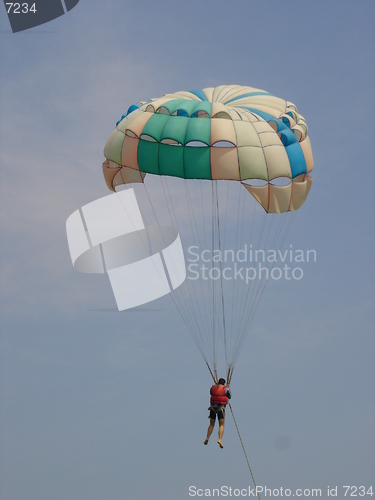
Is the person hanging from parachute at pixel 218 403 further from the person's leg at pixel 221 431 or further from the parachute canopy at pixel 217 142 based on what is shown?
the parachute canopy at pixel 217 142

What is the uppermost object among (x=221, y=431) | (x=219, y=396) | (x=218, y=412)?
(x=219, y=396)

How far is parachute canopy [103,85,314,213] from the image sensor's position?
18.5m

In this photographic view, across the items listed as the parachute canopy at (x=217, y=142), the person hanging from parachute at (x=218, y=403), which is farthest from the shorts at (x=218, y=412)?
the parachute canopy at (x=217, y=142)

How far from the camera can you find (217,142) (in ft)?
→ 59.8

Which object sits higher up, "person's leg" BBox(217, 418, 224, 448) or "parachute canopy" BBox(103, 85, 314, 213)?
"parachute canopy" BBox(103, 85, 314, 213)

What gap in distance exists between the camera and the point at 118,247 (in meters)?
24.2

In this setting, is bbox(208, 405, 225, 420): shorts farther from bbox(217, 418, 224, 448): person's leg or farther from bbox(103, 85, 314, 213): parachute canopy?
bbox(103, 85, 314, 213): parachute canopy

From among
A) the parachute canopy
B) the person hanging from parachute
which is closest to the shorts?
the person hanging from parachute

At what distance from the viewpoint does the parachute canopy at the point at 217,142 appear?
18469 mm

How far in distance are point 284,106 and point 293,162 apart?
192 cm

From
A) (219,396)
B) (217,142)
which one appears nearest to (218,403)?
(219,396)

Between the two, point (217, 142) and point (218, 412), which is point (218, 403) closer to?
point (218, 412)

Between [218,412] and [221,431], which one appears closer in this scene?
[221,431]

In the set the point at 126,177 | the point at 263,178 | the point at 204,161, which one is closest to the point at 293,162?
the point at 263,178
